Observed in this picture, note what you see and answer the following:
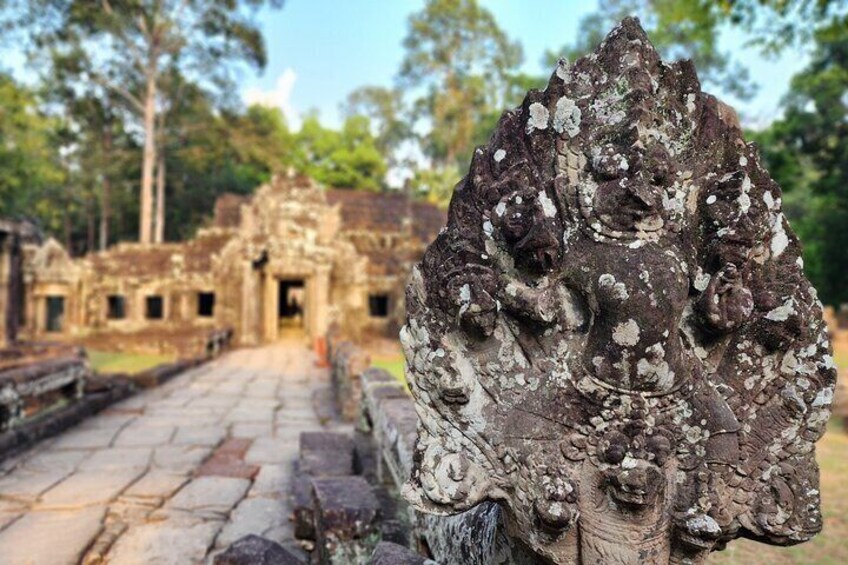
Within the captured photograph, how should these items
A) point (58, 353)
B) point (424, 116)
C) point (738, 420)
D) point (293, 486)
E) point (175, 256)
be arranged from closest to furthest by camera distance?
point (738, 420), point (293, 486), point (58, 353), point (175, 256), point (424, 116)

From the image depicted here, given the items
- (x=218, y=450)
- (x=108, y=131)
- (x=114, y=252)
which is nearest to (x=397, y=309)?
(x=114, y=252)

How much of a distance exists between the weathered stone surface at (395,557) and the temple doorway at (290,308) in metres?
17.1

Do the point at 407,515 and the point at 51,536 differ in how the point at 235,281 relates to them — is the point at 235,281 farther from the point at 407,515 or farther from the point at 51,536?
the point at 407,515

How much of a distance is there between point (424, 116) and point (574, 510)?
32.7 meters

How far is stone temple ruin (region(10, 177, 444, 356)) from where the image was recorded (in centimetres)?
1747

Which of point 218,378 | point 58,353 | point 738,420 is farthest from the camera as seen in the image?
point 58,353

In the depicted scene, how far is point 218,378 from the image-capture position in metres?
10.2

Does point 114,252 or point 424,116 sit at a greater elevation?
point 424,116

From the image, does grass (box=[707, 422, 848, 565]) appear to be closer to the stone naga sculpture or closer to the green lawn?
the stone naga sculpture

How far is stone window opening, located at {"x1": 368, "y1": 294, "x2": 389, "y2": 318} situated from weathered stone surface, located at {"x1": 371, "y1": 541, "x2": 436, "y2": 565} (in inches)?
762

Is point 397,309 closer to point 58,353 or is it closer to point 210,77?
point 58,353

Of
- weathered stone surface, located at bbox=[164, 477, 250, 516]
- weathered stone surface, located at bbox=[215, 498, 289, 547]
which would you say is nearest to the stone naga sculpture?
weathered stone surface, located at bbox=[215, 498, 289, 547]

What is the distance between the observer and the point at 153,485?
4.19 meters

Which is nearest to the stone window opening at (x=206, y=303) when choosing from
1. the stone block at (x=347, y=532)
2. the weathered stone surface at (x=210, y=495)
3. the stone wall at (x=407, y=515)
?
the stone wall at (x=407, y=515)
